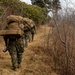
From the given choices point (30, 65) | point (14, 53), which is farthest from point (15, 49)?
point (30, 65)

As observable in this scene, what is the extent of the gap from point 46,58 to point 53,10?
2.96m

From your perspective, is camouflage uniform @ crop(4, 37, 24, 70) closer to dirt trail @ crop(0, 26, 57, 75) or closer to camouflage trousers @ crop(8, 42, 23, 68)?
camouflage trousers @ crop(8, 42, 23, 68)

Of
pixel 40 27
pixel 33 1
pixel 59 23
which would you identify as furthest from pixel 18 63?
pixel 33 1

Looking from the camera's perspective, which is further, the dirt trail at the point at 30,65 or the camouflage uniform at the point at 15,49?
the dirt trail at the point at 30,65

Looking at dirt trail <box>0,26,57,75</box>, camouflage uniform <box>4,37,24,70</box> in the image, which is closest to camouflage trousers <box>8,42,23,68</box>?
camouflage uniform <box>4,37,24,70</box>

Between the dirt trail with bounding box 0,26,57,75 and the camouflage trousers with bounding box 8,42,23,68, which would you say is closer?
the camouflage trousers with bounding box 8,42,23,68

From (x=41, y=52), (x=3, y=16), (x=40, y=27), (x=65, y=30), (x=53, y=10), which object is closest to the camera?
(x=53, y=10)

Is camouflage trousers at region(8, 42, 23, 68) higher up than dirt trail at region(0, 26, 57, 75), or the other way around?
camouflage trousers at region(8, 42, 23, 68)

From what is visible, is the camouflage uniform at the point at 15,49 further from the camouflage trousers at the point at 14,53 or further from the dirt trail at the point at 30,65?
Answer: the dirt trail at the point at 30,65

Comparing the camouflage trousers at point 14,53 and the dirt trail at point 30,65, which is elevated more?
the camouflage trousers at point 14,53

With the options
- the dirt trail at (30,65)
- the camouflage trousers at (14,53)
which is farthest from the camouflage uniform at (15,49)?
the dirt trail at (30,65)

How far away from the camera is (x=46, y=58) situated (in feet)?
43.6

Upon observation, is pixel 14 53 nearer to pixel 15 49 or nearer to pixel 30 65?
pixel 15 49

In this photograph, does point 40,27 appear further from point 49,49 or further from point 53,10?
point 53,10
